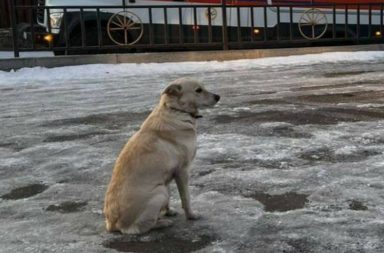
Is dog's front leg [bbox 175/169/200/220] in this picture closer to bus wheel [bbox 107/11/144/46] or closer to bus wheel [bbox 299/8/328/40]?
bus wheel [bbox 107/11/144/46]

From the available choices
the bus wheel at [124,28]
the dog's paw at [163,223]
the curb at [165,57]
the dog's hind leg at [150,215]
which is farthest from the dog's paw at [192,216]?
the bus wheel at [124,28]

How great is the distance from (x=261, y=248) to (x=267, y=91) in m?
6.55

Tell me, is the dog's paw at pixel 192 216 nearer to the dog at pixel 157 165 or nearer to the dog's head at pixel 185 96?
the dog at pixel 157 165

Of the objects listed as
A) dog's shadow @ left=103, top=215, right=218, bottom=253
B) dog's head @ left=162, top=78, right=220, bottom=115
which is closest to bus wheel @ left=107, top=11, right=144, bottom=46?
dog's head @ left=162, top=78, right=220, bottom=115

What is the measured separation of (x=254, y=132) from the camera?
6.95m

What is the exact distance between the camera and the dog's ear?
4207 millimetres

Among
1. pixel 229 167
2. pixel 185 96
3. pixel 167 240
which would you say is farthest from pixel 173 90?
pixel 229 167

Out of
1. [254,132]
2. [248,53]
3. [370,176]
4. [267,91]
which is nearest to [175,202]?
[370,176]

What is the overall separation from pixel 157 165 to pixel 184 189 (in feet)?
0.88

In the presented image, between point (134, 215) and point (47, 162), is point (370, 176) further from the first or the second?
point (47, 162)

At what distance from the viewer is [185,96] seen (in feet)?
14.0

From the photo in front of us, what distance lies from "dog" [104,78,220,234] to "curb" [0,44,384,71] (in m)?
9.88

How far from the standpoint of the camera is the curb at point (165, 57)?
44.5 feet

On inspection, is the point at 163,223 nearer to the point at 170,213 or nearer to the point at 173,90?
the point at 170,213
